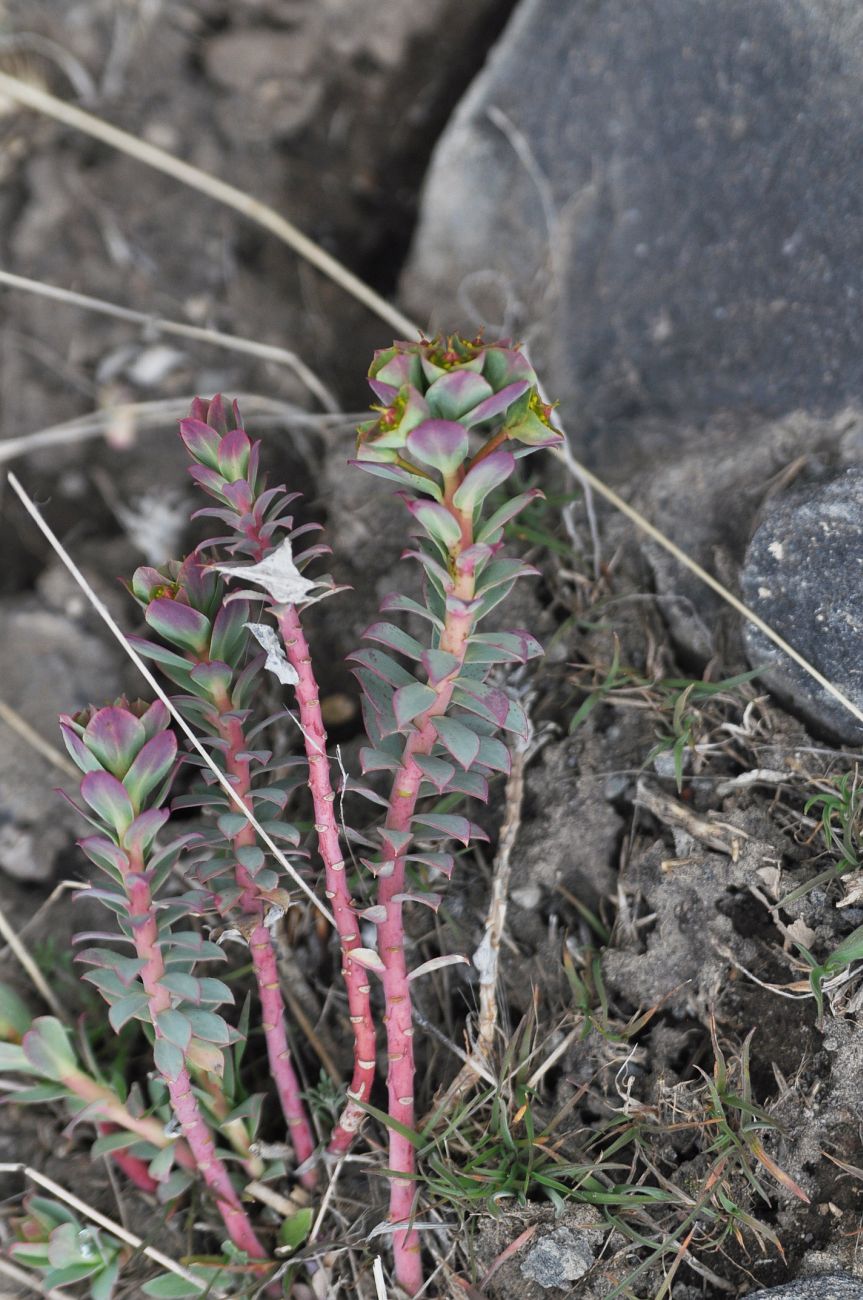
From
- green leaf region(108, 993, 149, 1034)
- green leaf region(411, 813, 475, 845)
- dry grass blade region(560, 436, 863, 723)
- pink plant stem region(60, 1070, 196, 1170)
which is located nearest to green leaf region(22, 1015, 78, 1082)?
pink plant stem region(60, 1070, 196, 1170)

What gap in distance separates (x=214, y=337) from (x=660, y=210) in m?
1.07

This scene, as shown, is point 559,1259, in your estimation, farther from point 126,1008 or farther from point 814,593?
point 814,593

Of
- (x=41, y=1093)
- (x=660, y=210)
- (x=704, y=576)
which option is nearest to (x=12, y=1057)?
(x=41, y=1093)

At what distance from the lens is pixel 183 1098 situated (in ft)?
5.24

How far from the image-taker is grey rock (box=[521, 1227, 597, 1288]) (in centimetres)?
168

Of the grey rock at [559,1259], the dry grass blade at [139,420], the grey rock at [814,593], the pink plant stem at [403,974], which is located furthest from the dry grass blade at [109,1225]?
the dry grass blade at [139,420]

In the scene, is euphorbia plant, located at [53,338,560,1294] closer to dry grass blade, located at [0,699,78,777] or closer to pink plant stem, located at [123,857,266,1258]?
pink plant stem, located at [123,857,266,1258]

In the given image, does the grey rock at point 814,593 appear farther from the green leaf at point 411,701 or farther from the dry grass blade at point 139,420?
the dry grass blade at point 139,420

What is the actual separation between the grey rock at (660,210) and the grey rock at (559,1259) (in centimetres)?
151

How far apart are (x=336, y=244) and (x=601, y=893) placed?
191 cm

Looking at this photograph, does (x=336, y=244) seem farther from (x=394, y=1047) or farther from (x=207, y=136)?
(x=394, y=1047)

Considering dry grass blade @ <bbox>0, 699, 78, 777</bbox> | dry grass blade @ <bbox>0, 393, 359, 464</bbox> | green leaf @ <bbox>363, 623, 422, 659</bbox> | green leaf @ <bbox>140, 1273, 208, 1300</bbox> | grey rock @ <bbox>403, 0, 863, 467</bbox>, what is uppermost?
grey rock @ <bbox>403, 0, 863, 467</bbox>

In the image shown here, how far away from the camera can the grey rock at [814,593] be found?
187 centimetres

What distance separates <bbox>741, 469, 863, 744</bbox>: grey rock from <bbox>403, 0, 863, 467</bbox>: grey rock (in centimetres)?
31
